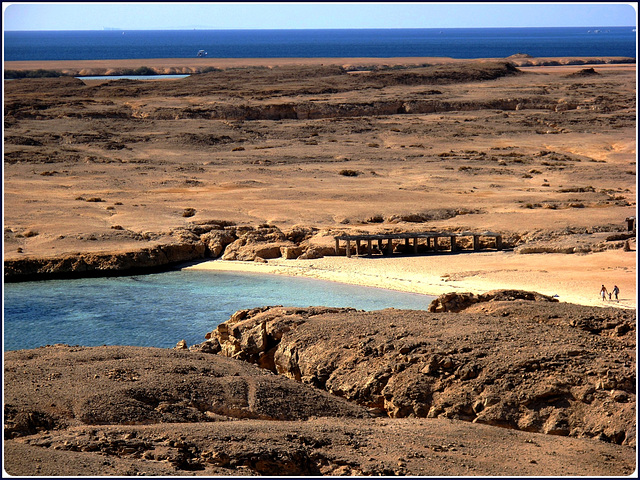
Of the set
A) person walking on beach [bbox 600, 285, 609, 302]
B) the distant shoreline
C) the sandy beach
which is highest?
the distant shoreline

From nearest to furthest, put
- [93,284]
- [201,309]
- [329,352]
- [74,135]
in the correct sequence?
[329,352] → [201,309] → [93,284] → [74,135]

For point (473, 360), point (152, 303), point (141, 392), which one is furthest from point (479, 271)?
point (141, 392)

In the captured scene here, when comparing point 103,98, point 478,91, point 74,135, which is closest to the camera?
point 74,135

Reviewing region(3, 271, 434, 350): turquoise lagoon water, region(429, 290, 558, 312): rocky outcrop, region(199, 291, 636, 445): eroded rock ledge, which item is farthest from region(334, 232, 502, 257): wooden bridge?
region(199, 291, 636, 445): eroded rock ledge

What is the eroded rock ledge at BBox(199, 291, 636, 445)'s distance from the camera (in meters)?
11.7

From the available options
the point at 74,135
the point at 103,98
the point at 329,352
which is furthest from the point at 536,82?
the point at 329,352

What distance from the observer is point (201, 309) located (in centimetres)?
2273

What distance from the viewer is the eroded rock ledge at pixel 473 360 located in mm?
11688

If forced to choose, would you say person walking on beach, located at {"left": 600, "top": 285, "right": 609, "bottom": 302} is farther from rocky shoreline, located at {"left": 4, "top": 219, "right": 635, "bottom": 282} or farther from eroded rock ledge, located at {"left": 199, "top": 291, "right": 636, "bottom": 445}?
eroded rock ledge, located at {"left": 199, "top": 291, "right": 636, "bottom": 445}

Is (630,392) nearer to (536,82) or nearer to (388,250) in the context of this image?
(388,250)

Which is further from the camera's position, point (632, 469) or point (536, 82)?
point (536, 82)

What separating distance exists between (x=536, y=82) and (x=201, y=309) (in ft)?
193

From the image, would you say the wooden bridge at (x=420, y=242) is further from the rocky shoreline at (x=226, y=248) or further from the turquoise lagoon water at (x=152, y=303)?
the turquoise lagoon water at (x=152, y=303)

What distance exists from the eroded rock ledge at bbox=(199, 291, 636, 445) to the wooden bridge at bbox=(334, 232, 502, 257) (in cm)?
1212
